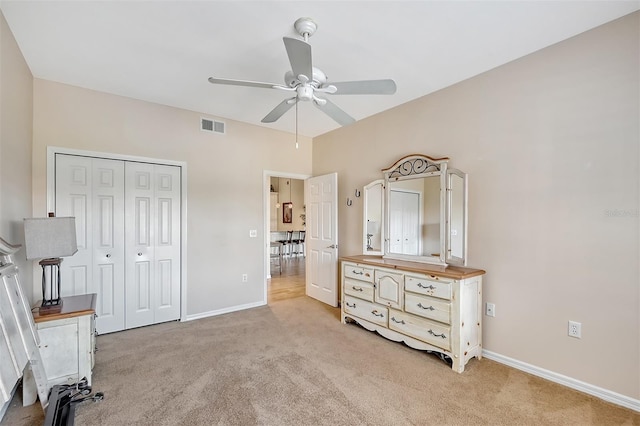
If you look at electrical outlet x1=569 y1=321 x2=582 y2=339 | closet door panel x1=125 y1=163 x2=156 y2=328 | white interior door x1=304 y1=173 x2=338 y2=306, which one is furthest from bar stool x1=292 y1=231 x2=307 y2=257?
electrical outlet x1=569 y1=321 x2=582 y2=339

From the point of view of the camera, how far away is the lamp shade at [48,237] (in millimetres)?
2119

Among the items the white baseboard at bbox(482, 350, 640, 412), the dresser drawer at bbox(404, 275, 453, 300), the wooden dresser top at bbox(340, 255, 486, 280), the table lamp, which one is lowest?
the white baseboard at bbox(482, 350, 640, 412)

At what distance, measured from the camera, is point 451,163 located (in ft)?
9.89

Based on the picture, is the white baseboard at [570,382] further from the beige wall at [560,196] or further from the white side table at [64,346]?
the white side table at [64,346]

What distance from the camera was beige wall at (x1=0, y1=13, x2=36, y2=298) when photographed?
2.01 metres

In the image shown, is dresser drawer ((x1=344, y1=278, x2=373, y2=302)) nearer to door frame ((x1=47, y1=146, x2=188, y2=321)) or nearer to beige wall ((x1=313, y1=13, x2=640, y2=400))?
beige wall ((x1=313, y1=13, x2=640, y2=400))

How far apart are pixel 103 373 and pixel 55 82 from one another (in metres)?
2.93

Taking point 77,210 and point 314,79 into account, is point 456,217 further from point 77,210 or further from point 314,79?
point 77,210

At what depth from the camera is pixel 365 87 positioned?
6.90 feet

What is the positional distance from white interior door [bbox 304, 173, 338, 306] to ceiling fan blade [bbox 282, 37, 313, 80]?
7.81ft

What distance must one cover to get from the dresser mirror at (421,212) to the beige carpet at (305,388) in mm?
1026

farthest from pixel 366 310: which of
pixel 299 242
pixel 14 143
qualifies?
pixel 299 242

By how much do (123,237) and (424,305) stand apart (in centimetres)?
342

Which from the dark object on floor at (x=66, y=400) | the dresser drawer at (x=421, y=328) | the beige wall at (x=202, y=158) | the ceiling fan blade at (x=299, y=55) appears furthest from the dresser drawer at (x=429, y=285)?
the dark object on floor at (x=66, y=400)
